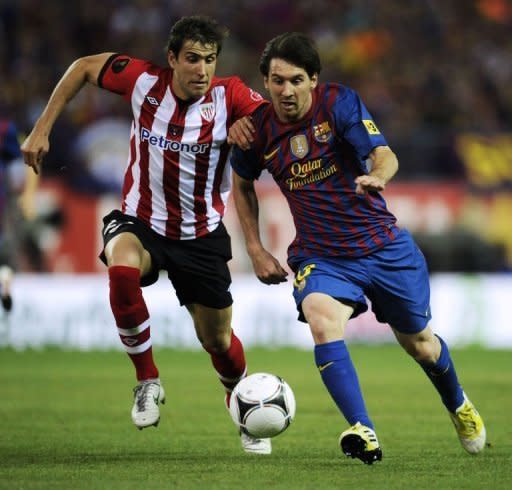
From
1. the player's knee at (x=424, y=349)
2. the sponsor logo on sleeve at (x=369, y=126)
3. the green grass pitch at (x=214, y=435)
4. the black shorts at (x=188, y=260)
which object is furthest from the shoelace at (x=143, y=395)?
the sponsor logo on sleeve at (x=369, y=126)

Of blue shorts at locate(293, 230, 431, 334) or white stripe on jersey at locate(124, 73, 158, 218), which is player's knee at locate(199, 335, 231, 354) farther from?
blue shorts at locate(293, 230, 431, 334)

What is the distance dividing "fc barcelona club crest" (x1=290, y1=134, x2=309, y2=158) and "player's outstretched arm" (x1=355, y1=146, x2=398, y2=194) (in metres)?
0.33

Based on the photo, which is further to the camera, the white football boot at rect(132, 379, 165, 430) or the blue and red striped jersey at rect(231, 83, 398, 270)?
the white football boot at rect(132, 379, 165, 430)

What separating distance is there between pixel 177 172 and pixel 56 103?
75cm

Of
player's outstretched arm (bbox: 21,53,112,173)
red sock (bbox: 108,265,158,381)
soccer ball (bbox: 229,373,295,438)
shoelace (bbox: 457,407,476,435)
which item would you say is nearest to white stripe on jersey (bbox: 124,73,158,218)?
player's outstretched arm (bbox: 21,53,112,173)

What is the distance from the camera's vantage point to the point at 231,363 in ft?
23.1

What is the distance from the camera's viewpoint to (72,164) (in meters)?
15.7

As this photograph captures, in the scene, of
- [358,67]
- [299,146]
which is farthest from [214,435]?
[358,67]

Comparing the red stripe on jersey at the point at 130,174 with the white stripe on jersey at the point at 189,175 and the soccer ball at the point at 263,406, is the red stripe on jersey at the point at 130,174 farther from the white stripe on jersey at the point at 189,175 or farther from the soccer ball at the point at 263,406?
the soccer ball at the point at 263,406

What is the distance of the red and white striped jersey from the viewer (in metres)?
6.66

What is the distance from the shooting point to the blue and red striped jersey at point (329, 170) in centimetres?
604

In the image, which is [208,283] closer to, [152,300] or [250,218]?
[250,218]

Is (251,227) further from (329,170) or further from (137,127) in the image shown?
(137,127)

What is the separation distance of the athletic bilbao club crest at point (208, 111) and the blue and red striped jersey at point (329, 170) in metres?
0.60
